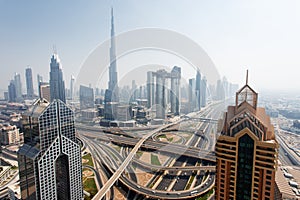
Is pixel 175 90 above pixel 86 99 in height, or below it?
above

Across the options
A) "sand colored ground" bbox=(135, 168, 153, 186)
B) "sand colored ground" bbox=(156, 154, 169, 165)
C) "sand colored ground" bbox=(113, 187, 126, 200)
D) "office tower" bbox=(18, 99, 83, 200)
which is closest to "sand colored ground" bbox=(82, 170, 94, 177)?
"sand colored ground" bbox=(113, 187, 126, 200)

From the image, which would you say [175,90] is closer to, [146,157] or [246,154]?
[146,157]

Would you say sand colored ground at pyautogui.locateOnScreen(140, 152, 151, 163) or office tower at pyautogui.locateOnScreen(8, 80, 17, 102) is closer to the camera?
sand colored ground at pyautogui.locateOnScreen(140, 152, 151, 163)

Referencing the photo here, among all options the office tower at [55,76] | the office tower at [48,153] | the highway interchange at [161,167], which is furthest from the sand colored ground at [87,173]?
the office tower at [55,76]

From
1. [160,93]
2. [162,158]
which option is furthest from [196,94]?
[162,158]

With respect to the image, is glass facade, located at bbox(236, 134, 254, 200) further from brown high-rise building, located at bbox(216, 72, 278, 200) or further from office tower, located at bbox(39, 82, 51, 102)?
office tower, located at bbox(39, 82, 51, 102)
